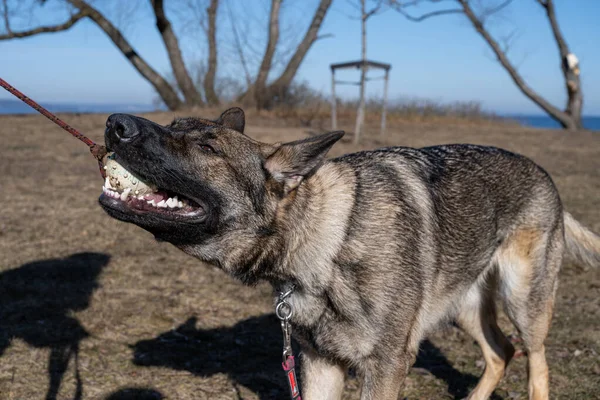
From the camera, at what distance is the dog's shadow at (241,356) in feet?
14.6

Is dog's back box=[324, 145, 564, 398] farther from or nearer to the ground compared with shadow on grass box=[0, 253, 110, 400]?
farther from the ground

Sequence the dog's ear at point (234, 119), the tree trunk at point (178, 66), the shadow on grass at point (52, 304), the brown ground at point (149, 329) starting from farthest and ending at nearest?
the tree trunk at point (178, 66) < the shadow on grass at point (52, 304) < the brown ground at point (149, 329) < the dog's ear at point (234, 119)

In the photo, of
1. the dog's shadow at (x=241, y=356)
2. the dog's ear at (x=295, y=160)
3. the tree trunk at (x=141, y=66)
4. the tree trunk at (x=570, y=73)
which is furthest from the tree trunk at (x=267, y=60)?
the dog's ear at (x=295, y=160)

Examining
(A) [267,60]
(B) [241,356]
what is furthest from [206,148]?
(A) [267,60]

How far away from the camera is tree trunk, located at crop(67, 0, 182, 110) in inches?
872

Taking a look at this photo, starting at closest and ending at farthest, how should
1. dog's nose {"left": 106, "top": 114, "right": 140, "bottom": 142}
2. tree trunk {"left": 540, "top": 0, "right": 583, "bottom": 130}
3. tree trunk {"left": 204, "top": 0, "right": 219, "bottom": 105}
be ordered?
dog's nose {"left": 106, "top": 114, "right": 140, "bottom": 142}, tree trunk {"left": 204, "top": 0, "right": 219, "bottom": 105}, tree trunk {"left": 540, "top": 0, "right": 583, "bottom": 130}

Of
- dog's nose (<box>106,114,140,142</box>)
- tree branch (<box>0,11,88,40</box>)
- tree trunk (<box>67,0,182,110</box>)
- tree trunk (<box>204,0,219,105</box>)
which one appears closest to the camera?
dog's nose (<box>106,114,140,142</box>)

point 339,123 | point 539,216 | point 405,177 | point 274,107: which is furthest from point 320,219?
point 274,107

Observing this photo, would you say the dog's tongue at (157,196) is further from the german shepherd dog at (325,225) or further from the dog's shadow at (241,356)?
the dog's shadow at (241,356)

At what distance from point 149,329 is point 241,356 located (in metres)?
0.89

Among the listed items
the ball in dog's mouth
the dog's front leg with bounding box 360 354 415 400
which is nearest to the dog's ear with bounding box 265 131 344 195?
the ball in dog's mouth

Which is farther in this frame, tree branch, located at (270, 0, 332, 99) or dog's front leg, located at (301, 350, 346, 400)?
tree branch, located at (270, 0, 332, 99)

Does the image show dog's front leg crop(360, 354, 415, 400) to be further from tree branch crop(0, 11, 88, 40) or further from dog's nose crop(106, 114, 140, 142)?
tree branch crop(0, 11, 88, 40)

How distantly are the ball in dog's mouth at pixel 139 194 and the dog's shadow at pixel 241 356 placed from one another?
6.16ft
